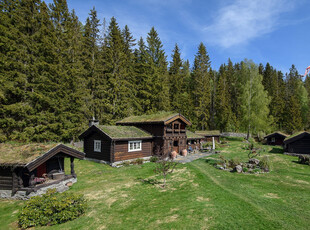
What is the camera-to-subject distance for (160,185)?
13.3 m

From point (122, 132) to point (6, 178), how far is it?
12.0 metres

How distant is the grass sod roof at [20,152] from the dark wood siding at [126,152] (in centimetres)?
865

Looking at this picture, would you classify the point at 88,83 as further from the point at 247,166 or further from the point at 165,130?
the point at 247,166

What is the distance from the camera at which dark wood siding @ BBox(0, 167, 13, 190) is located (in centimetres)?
1143

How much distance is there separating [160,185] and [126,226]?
5872 millimetres

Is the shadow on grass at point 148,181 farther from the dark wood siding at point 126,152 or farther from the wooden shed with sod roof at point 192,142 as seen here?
the wooden shed with sod roof at point 192,142

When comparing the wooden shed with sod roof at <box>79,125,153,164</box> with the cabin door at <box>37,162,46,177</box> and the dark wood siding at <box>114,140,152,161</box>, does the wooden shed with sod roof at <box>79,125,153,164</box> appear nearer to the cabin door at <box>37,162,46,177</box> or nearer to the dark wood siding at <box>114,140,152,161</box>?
the dark wood siding at <box>114,140,152,161</box>

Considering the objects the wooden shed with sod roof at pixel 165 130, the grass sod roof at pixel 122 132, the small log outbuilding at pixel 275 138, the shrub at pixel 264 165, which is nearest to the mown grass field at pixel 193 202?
the shrub at pixel 264 165

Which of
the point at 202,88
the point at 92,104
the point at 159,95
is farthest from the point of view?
the point at 202,88

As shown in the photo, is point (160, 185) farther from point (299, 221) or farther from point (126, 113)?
point (126, 113)

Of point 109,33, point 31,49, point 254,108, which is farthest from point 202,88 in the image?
point 31,49

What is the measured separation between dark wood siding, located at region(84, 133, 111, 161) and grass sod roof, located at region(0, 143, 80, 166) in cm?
821

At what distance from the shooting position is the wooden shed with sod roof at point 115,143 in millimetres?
20109

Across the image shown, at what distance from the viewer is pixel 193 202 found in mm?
9742
